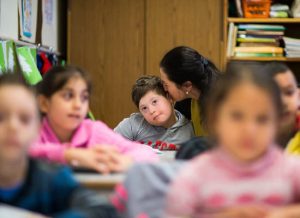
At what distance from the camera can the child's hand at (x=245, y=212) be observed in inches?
41.4

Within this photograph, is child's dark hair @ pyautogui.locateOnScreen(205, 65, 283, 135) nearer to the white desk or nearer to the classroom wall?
the white desk

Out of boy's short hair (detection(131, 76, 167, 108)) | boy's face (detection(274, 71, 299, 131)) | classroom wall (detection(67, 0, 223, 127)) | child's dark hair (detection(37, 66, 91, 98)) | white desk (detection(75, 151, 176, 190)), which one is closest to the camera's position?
white desk (detection(75, 151, 176, 190))

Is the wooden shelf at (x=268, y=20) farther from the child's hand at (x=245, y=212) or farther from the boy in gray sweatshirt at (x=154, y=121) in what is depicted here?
the child's hand at (x=245, y=212)

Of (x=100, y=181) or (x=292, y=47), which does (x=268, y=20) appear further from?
(x=100, y=181)

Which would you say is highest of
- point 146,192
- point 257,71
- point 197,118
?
point 257,71

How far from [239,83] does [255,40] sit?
294cm

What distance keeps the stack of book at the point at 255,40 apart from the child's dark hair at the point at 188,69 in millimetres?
1405

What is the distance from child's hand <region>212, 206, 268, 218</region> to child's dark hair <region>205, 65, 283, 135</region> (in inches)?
7.1

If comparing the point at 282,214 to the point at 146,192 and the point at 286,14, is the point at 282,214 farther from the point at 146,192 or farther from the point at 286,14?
the point at 286,14

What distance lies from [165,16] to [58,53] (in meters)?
0.91

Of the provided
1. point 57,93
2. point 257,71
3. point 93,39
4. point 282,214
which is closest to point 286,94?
point 257,71

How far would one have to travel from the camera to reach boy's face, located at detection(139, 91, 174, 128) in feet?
Answer: 8.61

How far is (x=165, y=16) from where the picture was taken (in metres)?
4.09

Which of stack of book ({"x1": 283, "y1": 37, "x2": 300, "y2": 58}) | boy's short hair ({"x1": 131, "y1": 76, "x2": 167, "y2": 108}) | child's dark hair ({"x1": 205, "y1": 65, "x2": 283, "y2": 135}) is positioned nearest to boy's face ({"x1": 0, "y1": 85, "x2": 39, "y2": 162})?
child's dark hair ({"x1": 205, "y1": 65, "x2": 283, "y2": 135})
